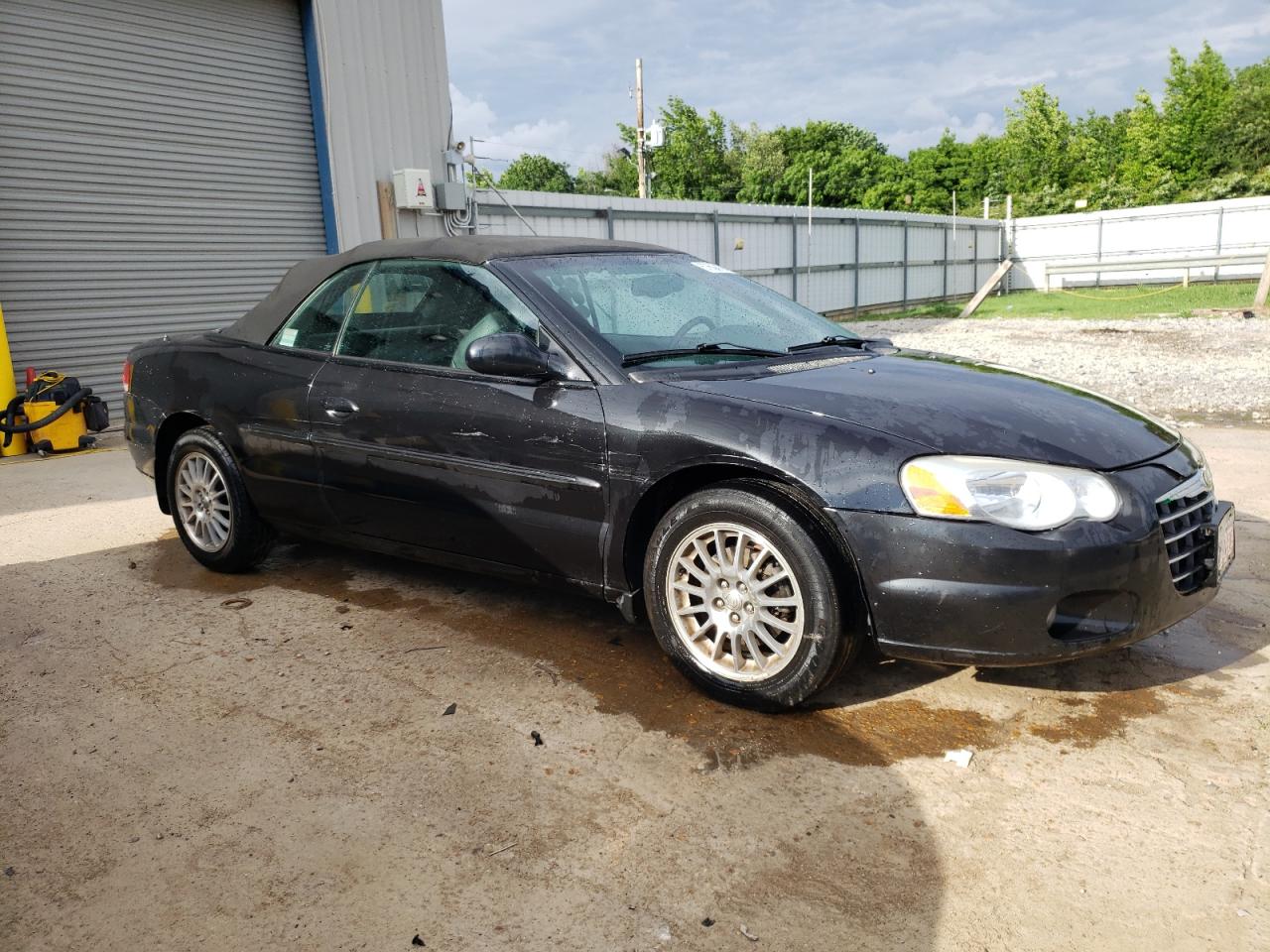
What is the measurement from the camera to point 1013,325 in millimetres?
18734

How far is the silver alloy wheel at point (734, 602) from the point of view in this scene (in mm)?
3041

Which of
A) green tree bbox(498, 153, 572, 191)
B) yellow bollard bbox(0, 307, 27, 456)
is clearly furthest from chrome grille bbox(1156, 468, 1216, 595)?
green tree bbox(498, 153, 572, 191)

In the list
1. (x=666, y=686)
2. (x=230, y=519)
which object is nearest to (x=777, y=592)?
(x=666, y=686)

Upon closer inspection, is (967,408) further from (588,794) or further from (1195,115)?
(1195,115)

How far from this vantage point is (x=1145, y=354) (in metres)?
12.9

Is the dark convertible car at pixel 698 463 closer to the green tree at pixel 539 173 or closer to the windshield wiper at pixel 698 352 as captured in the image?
the windshield wiper at pixel 698 352

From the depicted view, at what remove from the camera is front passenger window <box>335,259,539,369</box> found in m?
3.76

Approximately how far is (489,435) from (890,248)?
80.5 ft

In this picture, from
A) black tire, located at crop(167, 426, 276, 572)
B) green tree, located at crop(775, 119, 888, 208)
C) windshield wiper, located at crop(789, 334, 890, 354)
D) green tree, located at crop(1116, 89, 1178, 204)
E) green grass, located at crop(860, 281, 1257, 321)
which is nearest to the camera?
windshield wiper, located at crop(789, 334, 890, 354)

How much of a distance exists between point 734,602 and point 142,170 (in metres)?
9.48

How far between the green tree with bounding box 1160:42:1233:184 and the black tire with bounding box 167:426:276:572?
53.0 meters

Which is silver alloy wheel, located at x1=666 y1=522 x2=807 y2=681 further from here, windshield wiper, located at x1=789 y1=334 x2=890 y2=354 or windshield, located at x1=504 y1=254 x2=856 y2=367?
windshield wiper, located at x1=789 y1=334 x2=890 y2=354

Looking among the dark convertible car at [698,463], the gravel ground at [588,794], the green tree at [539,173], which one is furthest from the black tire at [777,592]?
the green tree at [539,173]

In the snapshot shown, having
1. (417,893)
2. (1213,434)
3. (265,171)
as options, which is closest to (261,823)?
(417,893)
